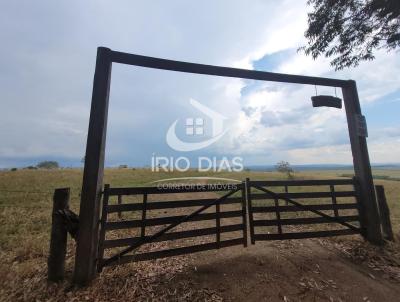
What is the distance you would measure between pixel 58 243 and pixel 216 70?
4.83 metres

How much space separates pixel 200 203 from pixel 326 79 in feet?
15.7

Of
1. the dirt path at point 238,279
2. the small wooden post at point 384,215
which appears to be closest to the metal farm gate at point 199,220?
the dirt path at point 238,279

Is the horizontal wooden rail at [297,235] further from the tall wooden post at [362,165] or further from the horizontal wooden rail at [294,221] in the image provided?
the tall wooden post at [362,165]

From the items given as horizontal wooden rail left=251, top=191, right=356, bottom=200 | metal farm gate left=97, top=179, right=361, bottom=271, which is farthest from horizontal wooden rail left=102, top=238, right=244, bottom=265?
horizontal wooden rail left=251, top=191, right=356, bottom=200

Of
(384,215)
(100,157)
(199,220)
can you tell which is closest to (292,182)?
(199,220)

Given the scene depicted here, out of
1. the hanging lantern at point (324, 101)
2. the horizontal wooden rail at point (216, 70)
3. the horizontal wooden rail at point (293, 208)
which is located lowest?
the horizontal wooden rail at point (293, 208)

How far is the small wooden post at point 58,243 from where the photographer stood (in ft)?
13.2

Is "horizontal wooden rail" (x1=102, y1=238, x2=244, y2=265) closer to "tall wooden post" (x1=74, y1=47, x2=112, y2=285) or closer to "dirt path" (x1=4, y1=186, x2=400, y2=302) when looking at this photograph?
"dirt path" (x1=4, y1=186, x2=400, y2=302)

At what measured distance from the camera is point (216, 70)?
5.35 m

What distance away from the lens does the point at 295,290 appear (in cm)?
388

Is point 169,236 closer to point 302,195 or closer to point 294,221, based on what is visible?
point 294,221

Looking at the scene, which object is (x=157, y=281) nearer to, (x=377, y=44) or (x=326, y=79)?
(x=326, y=79)

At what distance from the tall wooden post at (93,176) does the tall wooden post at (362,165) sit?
20.7 feet

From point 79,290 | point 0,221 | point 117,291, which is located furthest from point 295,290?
point 0,221
